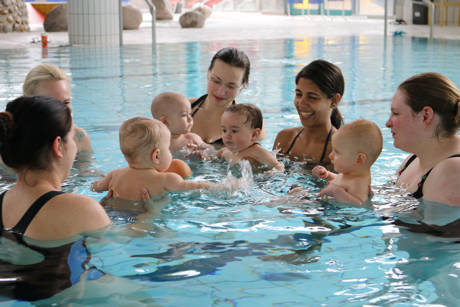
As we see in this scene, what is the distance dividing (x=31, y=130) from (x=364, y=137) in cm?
189

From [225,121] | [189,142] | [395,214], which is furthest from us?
[189,142]

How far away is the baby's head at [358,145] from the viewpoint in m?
3.44

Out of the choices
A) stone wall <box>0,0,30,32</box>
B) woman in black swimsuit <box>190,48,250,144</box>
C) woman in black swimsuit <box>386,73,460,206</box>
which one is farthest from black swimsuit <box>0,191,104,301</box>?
stone wall <box>0,0,30,32</box>

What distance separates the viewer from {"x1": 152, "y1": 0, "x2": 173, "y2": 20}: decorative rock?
91.2 ft

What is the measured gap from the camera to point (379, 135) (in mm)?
3488

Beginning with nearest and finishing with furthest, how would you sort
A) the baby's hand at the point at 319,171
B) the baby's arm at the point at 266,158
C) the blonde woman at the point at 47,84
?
1. the baby's hand at the point at 319,171
2. the blonde woman at the point at 47,84
3. the baby's arm at the point at 266,158

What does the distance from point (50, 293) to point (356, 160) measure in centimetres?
187

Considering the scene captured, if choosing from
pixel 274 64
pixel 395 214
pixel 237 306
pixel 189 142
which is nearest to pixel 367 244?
pixel 395 214

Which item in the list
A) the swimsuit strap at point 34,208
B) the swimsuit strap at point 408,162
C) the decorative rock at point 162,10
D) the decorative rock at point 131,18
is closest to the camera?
the swimsuit strap at point 34,208

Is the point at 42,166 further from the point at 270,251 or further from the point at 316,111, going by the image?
the point at 316,111

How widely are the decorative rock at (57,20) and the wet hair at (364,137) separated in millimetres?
19078

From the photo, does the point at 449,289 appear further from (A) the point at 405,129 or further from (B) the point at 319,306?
(A) the point at 405,129

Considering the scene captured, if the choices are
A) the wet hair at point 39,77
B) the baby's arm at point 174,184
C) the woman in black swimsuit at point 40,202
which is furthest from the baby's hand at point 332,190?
the wet hair at point 39,77

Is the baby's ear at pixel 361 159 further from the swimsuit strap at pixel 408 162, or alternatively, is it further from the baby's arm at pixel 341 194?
the swimsuit strap at pixel 408 162
